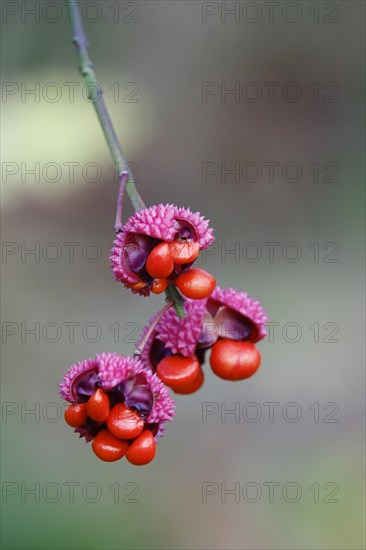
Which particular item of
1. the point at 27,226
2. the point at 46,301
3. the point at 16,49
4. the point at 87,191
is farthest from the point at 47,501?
the point at 16,49

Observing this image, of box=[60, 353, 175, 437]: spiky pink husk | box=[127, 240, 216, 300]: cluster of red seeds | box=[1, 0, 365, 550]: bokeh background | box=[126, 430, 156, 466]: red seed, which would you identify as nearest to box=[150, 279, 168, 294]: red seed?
box=[127, 240, 216, 300]: cluster of red seeds

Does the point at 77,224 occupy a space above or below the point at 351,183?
below

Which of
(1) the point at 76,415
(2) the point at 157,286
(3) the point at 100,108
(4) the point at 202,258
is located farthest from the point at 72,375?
(4) the point at 202,258

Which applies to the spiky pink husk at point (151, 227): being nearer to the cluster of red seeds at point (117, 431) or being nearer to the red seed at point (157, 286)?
the red seed at point (157, 286)

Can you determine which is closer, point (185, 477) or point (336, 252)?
point (185, 477)

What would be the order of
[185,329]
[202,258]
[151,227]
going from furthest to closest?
1. [202,258]
2. [185,329]
3. [151,227]

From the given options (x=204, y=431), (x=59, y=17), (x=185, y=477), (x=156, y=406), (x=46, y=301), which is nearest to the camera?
(x=156, y=406)

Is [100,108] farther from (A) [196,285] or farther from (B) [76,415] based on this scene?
(B) [76,415]

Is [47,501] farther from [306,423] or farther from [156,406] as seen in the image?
[156,406]
